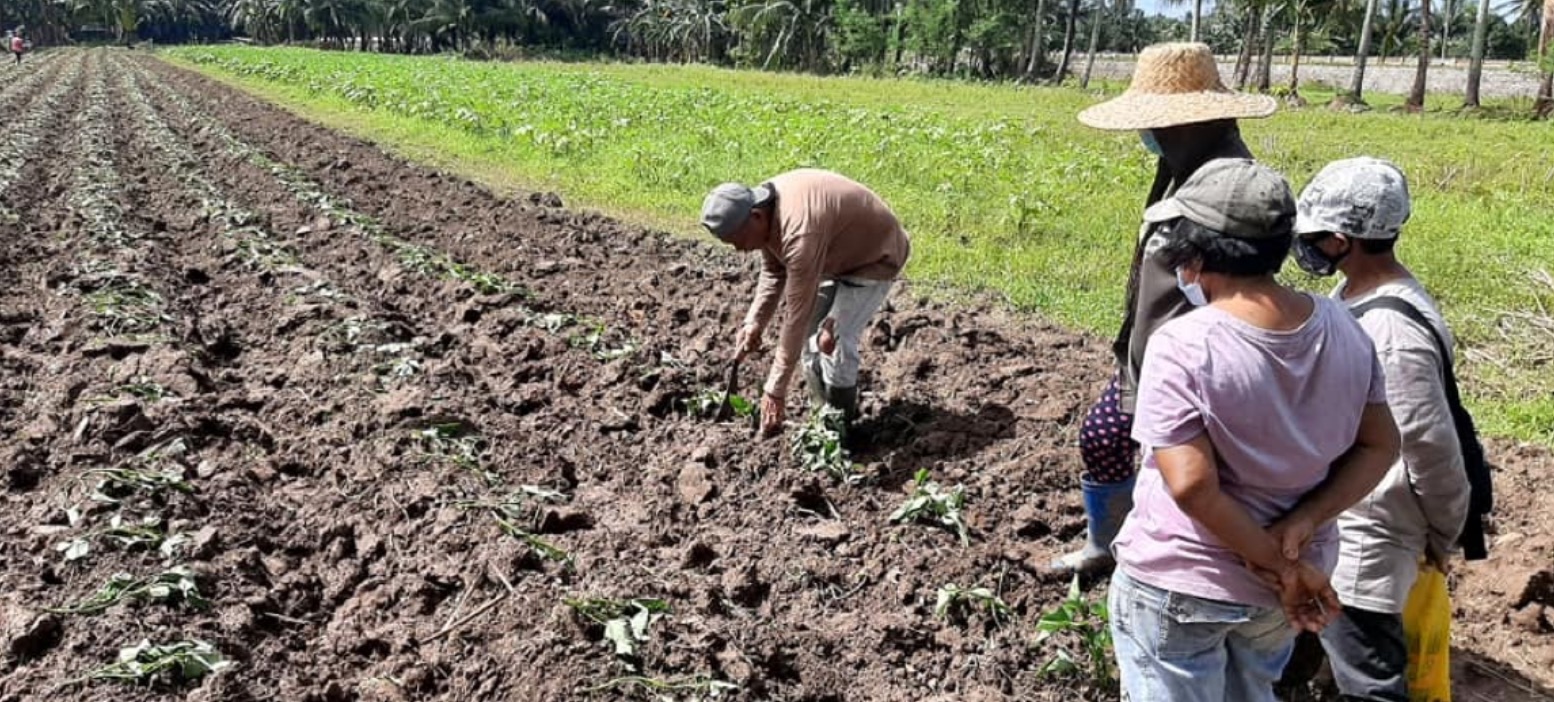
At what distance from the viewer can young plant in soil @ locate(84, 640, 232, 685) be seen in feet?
10.3

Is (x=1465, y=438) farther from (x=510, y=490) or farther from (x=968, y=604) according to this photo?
(x=510, y=490)

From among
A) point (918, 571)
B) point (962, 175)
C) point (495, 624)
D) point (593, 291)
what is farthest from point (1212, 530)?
point (962, 175)

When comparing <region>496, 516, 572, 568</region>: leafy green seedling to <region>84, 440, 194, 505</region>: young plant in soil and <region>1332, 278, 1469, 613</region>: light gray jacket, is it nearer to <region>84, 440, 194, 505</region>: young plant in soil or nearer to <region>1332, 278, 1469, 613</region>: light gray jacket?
<region>84, 440, 194, 505</region>: young plant in soil

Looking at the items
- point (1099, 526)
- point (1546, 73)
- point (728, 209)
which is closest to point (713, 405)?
point (728, 209)

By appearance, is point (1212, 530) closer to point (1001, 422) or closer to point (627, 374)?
point (1001, 422)

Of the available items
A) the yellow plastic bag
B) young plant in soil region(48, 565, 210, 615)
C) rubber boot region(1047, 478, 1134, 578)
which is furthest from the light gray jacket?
young plant in soil region(48, 565, 210, 615)

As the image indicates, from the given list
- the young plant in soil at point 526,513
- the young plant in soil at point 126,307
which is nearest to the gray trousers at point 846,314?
the young plant in soil at point 526,513

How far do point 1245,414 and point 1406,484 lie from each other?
34.4 inches

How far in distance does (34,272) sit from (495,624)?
6.41m

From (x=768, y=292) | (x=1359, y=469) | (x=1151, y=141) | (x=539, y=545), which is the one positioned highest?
(x=1151, y=141)

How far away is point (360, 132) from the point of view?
1806cm

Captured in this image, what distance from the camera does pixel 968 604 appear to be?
3744mm

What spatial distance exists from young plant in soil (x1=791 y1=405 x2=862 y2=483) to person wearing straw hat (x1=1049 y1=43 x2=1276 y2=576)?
48.9 inches

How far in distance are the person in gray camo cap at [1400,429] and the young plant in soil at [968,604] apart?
1.13 meters
